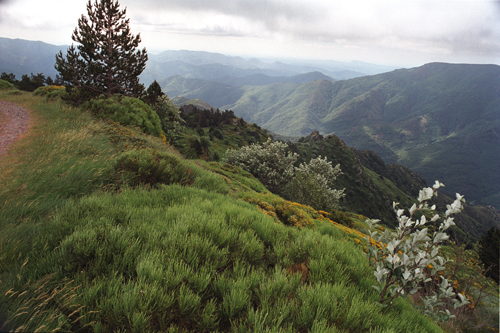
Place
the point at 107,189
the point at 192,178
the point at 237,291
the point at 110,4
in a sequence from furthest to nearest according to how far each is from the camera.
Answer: the point at 110,4 < the point at 192,178 < the point at 107,189 < the point at 237,291

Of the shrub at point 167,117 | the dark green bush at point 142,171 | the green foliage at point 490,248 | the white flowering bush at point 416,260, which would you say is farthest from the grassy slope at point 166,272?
the shrub at point 167,117

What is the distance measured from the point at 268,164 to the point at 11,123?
82.3 ft

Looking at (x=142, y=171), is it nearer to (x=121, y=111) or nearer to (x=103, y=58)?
(x=121, y=111)

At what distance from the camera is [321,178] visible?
31.4 m

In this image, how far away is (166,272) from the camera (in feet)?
8.01

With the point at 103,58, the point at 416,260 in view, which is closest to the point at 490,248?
the point at 416,260

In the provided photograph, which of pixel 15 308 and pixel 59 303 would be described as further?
pixel 59 303

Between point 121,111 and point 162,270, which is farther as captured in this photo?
point 121,111

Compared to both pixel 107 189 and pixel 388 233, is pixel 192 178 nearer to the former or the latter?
pixel 107 189

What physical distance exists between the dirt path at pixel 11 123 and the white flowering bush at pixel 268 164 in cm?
2076

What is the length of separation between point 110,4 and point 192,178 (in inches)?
1093

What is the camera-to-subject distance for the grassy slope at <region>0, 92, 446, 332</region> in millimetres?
2090

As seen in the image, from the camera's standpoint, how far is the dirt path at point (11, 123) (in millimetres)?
9469

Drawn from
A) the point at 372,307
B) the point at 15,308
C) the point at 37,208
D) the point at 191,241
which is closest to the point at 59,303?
the point at 15,308
